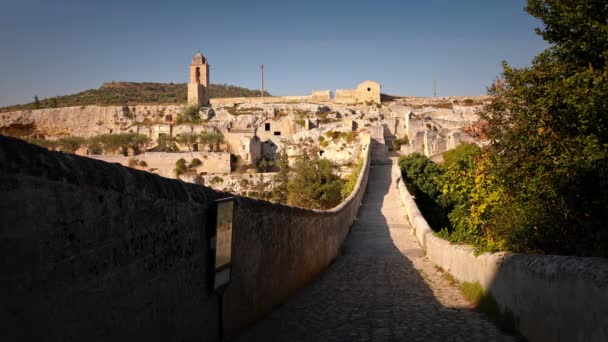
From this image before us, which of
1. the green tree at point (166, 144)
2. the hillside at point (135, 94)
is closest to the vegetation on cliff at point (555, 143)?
the green tree at point (166, 144)

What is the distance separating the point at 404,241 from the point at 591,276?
1242 centimetres

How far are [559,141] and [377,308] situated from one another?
3.37 meters

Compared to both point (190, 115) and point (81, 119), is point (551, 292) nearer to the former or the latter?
point (190, 115)

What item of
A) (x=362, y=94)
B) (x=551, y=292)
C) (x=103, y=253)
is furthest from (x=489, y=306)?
(x=362, y=94)

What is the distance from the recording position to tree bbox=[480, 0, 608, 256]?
6586mm

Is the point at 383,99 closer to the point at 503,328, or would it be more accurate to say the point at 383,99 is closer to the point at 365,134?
the point at 365,134

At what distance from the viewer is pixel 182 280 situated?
12.8 ft

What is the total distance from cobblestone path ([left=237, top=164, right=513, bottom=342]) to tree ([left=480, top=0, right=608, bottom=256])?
140 centimetres

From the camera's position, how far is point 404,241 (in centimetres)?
1563

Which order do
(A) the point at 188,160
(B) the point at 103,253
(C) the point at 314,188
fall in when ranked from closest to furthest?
1. (B) the point at 103,253
2. (C) the point at 314,188
3. (A) the point at 188,160

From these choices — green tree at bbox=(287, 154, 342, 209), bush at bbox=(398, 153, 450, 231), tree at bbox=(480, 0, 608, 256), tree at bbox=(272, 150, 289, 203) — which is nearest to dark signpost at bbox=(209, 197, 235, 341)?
tree at bbox=(480, 0, 608, 256)

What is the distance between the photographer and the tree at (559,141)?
659cm

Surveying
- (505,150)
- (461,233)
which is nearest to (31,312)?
(505,150)

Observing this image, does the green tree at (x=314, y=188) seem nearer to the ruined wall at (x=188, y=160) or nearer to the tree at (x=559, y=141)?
the ruined wall at (x=188, y=160)
